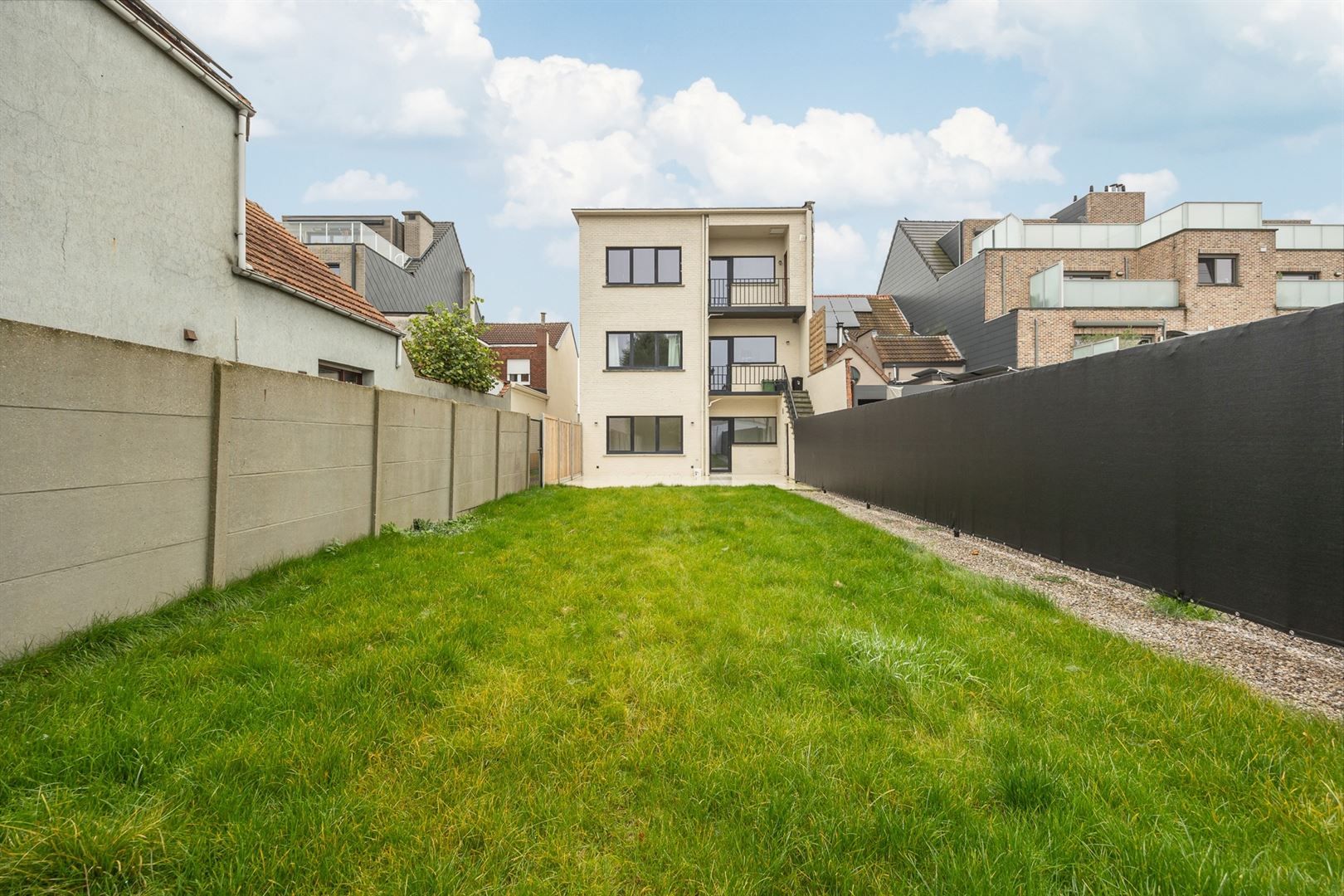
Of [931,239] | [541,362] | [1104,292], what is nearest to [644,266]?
[541,362]

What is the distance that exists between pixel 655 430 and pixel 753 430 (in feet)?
12.4

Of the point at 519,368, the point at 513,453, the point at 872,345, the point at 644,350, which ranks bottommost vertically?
the point at 513,453

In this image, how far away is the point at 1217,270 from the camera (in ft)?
70.8

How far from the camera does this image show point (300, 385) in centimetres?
476

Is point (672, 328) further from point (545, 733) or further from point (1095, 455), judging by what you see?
point (545, 733)

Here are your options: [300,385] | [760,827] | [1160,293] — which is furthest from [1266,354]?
[1160,293]

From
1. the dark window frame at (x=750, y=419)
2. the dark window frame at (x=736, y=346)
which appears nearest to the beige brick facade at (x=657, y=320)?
the dark window frame at (x=750, y=419)

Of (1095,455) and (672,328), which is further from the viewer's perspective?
(672,328)

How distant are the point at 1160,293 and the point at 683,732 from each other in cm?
2704

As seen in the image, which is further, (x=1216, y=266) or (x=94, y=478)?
(x=1216, y=266)

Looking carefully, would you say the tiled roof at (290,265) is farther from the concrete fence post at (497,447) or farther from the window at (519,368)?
the window at (519,368)

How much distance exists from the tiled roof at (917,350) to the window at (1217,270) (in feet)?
30.1

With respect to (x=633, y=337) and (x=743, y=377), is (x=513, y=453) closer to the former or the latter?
(x=633, y=337)

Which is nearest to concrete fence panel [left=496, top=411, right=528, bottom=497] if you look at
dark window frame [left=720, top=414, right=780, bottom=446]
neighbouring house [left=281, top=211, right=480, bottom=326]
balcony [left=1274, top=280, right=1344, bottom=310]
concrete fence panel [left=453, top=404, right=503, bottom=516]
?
concrete fence panel [left=453, top=404, right=503, bottom=516]
